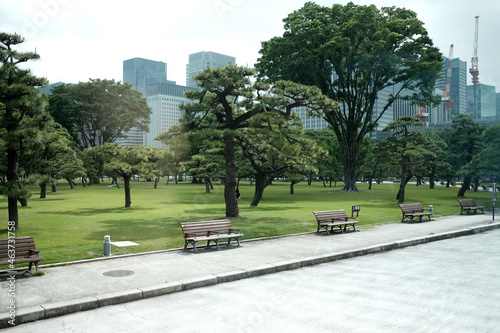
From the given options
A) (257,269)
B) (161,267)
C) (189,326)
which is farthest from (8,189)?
(189,326)

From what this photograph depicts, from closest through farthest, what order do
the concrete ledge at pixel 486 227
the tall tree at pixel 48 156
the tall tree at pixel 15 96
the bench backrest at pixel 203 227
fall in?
the bench backrest at pixel 203 227 < the tall tree at pixel 15 96 < the tall tree at pixel 48 156 < the concrete ledge at pixel 486 227

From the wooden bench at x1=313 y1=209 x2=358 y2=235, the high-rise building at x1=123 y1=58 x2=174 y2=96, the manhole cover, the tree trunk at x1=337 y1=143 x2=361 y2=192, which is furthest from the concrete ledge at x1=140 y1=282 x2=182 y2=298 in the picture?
the high-rise building at x1=123 y1=58 x2=174 y2=96

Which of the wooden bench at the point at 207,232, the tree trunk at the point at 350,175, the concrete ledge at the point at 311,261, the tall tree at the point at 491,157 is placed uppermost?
the tall tree at the point at 491,157

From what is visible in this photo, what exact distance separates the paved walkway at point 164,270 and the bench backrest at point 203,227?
746mm

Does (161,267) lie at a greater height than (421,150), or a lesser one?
lesser

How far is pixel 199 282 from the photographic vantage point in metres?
9.02

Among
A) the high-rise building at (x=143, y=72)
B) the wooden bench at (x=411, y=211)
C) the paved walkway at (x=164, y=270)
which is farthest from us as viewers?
the high-rise building at (x=143, y=72)

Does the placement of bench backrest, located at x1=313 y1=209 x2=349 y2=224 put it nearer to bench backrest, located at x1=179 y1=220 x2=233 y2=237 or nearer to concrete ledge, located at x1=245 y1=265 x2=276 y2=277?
bench backrest, located at x1=179 y1=220 x2=233 y2=237

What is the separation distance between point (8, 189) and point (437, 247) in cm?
1605

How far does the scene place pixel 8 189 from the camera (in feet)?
52.2

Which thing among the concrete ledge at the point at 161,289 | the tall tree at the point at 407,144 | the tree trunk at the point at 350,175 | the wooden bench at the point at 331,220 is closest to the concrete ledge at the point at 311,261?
the concrete ledge at the point at 161,289

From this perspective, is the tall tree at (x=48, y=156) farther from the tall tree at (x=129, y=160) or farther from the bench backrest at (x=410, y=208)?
the bench backrest at (x=410, y=208)

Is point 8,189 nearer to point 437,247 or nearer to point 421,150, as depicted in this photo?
point 437,247

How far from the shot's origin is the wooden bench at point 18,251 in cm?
938
